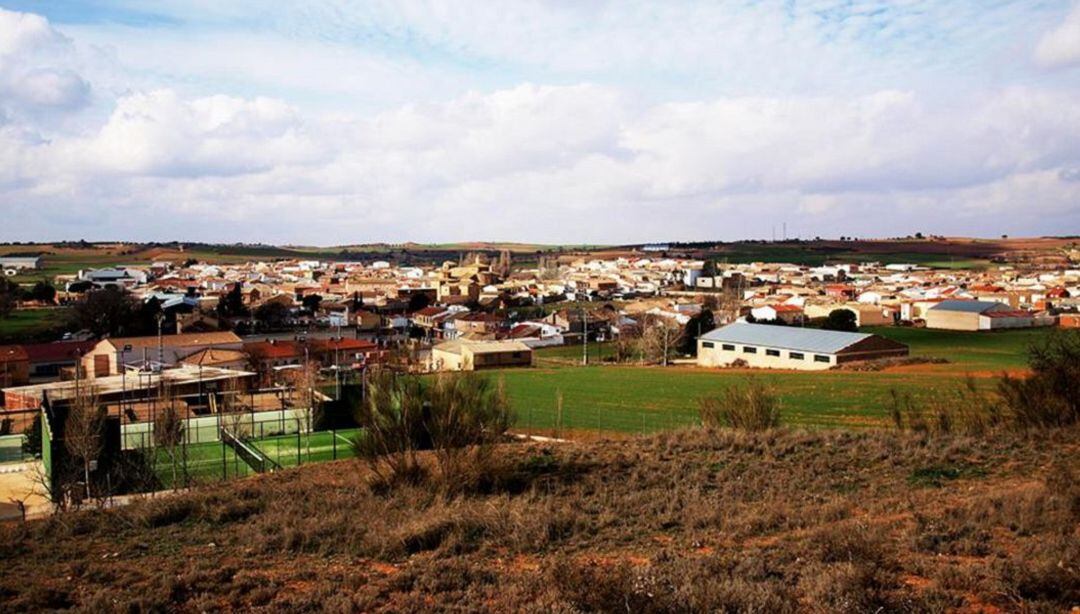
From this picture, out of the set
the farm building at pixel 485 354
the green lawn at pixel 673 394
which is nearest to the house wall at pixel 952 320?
the green lawn at pixel 673 394

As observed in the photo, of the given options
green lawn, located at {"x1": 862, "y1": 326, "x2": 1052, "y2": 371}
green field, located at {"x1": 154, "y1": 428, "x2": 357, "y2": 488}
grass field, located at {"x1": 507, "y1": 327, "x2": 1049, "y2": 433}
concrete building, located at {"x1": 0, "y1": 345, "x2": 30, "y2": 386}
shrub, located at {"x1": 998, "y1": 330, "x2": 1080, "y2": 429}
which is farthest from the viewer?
concrete building, located at {"x1": 0, "y1": 345, "x2": 30, "y2": 386}

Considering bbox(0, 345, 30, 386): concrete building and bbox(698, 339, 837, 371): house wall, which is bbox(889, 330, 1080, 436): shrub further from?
bbox(0, 345, 30, 386): concrete building

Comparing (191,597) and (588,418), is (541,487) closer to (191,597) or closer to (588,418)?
(191,597)

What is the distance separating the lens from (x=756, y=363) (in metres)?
47.9

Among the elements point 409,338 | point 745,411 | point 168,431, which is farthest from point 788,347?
point 168,431

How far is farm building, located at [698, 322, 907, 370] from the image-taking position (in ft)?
145

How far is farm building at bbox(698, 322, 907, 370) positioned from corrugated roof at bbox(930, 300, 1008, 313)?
1990cm

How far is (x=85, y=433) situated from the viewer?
58.7 ft

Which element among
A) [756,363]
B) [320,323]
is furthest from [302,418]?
[320,323]

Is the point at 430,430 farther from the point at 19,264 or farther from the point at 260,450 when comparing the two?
the point at 19,264

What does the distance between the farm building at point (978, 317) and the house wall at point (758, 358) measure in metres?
22.8

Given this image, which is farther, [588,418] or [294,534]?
[588,418]

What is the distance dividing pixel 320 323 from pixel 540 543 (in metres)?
68.0

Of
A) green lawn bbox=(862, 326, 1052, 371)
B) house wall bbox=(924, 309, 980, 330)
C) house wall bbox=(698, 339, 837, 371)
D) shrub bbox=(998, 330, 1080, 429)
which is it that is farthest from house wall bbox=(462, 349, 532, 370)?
shrub bbox=(998, 330, 1080, 429)
